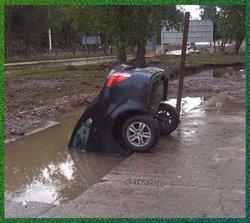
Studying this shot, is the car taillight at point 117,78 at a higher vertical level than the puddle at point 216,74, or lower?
higher

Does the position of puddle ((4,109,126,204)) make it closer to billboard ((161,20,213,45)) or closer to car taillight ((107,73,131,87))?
car taillight ((107,73,131,87))

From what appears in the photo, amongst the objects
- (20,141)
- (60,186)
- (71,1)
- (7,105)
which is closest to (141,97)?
(60,186)

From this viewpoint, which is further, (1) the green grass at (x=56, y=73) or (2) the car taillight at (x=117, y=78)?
(1) the green grass at (x=56, y=73)

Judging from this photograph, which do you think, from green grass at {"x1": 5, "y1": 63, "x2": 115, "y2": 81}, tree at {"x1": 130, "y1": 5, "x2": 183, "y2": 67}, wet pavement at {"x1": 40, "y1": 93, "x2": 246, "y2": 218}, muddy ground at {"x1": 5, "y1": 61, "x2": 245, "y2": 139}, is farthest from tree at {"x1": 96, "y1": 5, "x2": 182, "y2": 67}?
wet pavement at {"x1": 40, "y1": 93, "x2": 246, "y2": 218}

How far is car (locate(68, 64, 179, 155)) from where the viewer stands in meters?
6.73

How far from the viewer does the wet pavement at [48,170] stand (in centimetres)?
549

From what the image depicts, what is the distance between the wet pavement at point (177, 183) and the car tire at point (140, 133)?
15 centimetres

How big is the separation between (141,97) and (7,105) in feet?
20.0

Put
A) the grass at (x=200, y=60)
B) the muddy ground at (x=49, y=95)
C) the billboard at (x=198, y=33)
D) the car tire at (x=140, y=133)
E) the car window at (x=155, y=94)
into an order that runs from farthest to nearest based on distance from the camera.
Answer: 1. the grass at (x=200, y=60)
2. the billboard at (x=198, y=33)
3. the muddy ground at (x=49, y=95)
4. the car window at (x=155, y=94)
5. the car tire at (x=140, y=133)

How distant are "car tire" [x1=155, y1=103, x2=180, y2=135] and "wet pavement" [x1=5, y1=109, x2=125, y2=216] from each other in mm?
1581

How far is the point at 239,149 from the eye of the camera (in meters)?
6.72

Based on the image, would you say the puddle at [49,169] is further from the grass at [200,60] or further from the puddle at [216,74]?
the grass at [200,60]

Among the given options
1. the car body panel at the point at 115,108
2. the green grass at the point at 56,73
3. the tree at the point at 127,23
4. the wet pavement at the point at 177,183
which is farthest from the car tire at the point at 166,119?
the green grass at the point at 56,73

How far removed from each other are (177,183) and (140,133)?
5.39 feet
